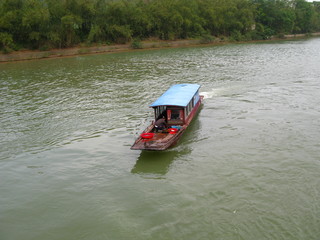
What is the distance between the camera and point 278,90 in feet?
88.0

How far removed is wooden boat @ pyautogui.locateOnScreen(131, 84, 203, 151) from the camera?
1536cm

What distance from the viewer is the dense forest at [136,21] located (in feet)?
189

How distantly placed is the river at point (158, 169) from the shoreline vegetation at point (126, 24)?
110 ft

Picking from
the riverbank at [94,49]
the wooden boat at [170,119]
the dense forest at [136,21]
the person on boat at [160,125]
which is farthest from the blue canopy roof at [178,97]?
the dense forest at [136,21]

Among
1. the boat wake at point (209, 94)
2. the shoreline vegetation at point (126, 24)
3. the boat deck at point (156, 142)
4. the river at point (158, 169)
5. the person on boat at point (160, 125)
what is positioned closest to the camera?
the river at point (158, 169)

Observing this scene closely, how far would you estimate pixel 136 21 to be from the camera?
69.1m

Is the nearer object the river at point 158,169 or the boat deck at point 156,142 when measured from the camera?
the river at point 158,169

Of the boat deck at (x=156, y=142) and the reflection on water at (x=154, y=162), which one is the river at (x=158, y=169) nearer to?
the reflection on water at (x=154, y=162)

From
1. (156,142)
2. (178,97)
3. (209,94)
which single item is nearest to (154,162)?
(156,142)

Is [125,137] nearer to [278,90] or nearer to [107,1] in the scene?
[278,90]

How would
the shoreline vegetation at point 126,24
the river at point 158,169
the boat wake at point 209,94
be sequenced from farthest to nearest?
the shoreline vegetation at point 126,24 < the boat wake at point 209,94 < the river at point 158,169

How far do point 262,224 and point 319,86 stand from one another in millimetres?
21215

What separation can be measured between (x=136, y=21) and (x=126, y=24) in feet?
7.66

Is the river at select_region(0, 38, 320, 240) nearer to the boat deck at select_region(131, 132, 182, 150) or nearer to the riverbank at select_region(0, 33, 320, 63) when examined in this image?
the boat deck at select_region(131, 132, 182, 150)
